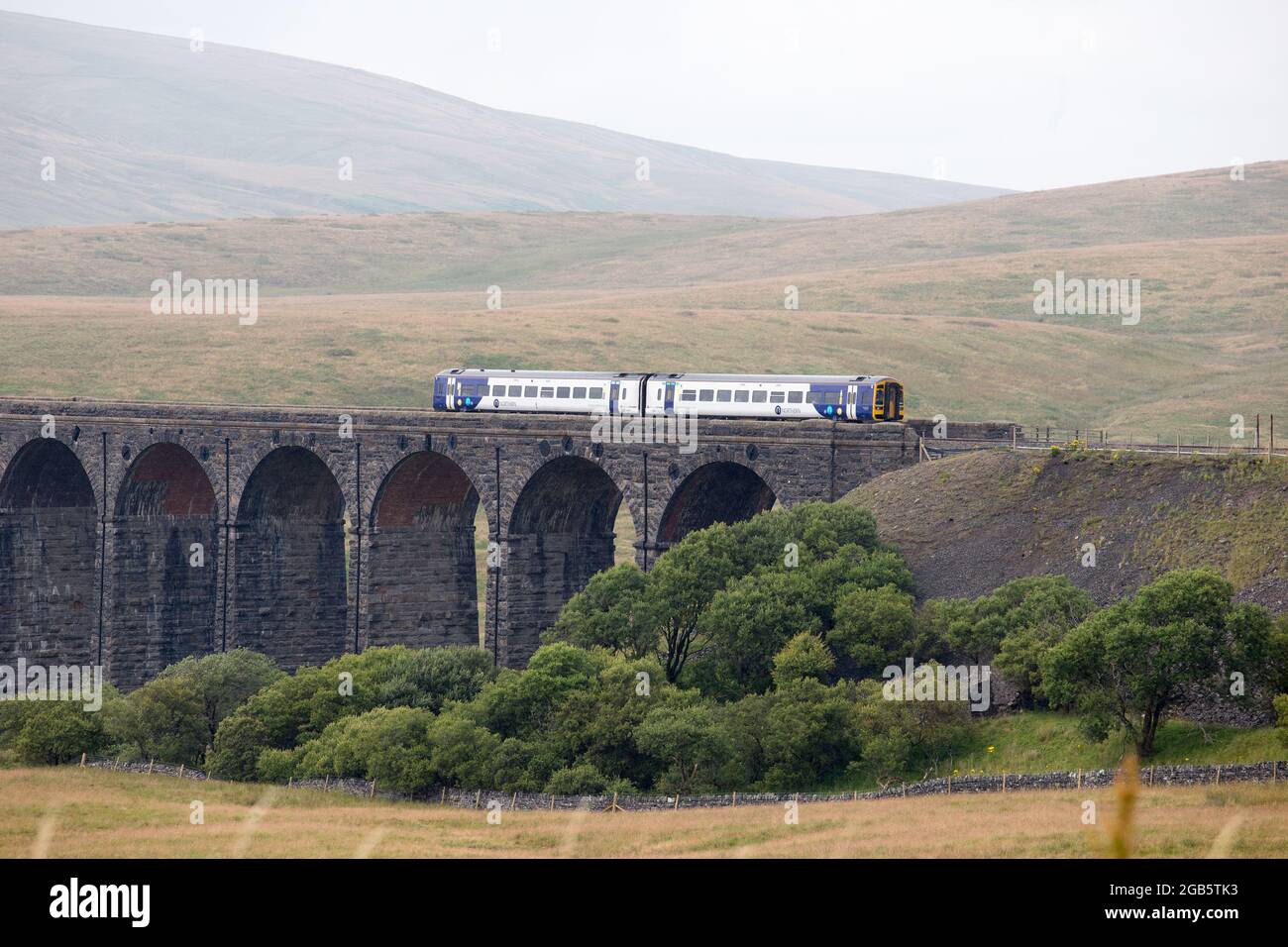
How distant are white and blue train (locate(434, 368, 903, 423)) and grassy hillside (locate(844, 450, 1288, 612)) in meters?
2.86

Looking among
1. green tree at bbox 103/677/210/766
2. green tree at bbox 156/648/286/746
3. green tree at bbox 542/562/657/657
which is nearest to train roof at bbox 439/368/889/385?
green tree at bbox 542/562/657/657

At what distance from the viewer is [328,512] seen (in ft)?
220

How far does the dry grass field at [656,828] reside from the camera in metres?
30.3

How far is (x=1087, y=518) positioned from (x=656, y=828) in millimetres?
18824

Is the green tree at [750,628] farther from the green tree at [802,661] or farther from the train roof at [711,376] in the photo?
the train roof at [711,376]

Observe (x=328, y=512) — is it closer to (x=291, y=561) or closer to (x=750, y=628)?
(x=291, y=561)

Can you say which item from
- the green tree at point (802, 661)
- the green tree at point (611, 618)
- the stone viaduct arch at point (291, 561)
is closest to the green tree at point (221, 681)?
the stone viaduct arch at point (291, 561)

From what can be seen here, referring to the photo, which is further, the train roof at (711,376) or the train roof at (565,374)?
the train roof at (565,374)

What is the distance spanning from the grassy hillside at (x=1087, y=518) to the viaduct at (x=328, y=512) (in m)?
2.74

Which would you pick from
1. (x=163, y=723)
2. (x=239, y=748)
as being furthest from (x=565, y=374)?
(x=239, y=748)

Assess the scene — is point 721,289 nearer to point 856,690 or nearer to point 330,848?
point 856,690
